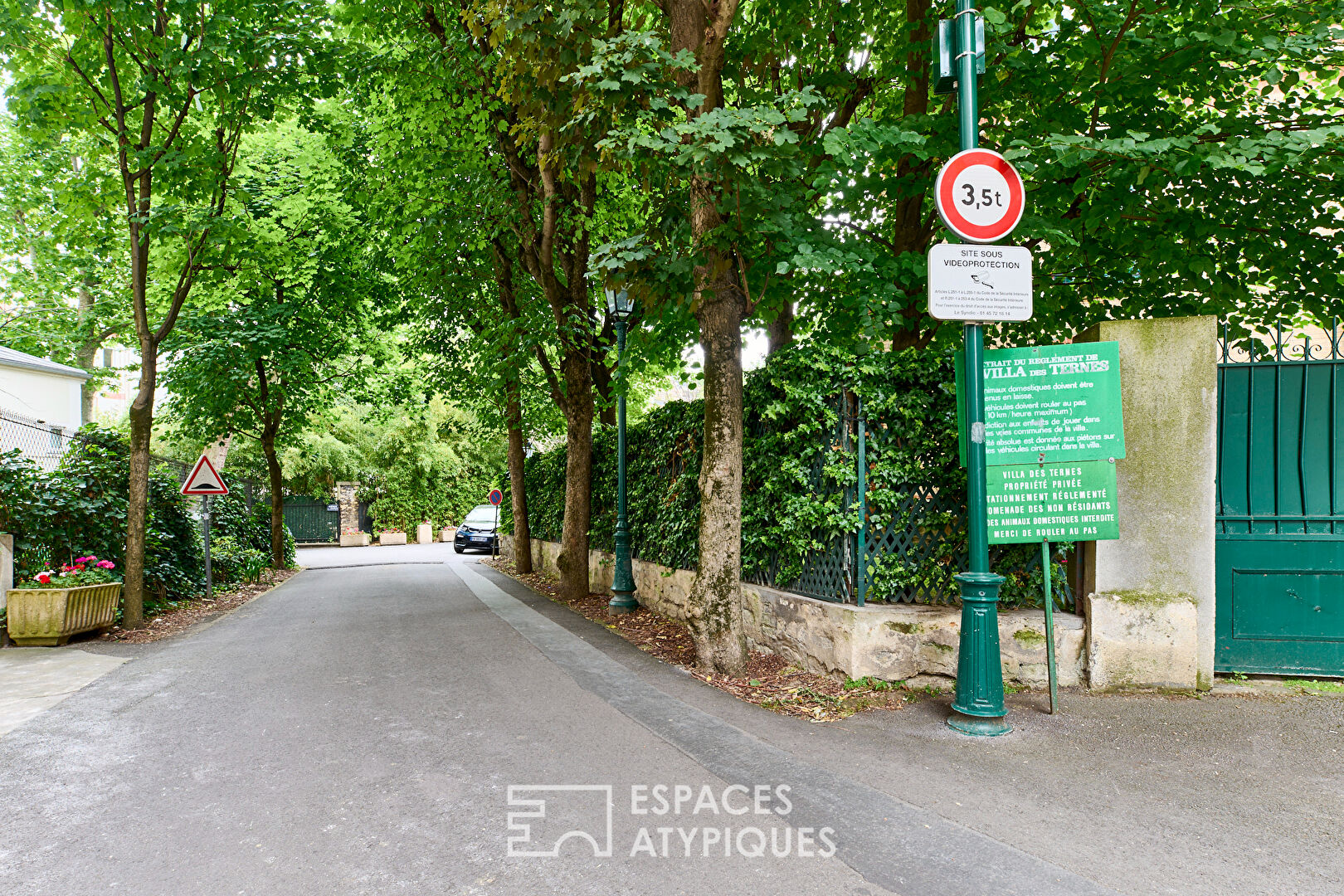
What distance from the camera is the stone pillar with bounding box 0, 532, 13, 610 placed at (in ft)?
31.0

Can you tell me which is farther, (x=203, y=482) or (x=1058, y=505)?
(x=203, y=482)

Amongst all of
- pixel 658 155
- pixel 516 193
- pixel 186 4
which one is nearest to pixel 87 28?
pixel 186 4

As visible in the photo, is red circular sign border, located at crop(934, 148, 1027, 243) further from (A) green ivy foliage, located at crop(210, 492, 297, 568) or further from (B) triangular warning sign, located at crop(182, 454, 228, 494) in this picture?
(A) green ivy foliage, located at crop(210, 492, 297, 568)

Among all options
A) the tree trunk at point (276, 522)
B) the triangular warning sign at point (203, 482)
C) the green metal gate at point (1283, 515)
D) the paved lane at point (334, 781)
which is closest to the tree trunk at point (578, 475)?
the paved lane at point (334, 781)

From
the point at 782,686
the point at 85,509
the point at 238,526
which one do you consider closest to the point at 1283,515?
the point at 782,686

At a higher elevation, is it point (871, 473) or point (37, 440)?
point (37, 440)

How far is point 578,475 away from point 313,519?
104ft

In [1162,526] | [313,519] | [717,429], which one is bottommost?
[313,519]

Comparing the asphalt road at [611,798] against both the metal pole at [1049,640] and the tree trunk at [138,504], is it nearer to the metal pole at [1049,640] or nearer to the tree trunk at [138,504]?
the metal pole at [1049,640]

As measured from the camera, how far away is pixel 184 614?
12.5 metres

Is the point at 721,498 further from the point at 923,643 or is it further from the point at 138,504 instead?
the point at 138,504

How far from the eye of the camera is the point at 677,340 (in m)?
10.6

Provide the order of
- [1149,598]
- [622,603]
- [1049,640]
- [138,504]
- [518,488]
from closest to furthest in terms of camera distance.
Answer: [1049,640]
[1149,598]
[138,504]
[622,603]
[518,488]

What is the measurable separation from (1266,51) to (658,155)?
205 inches
